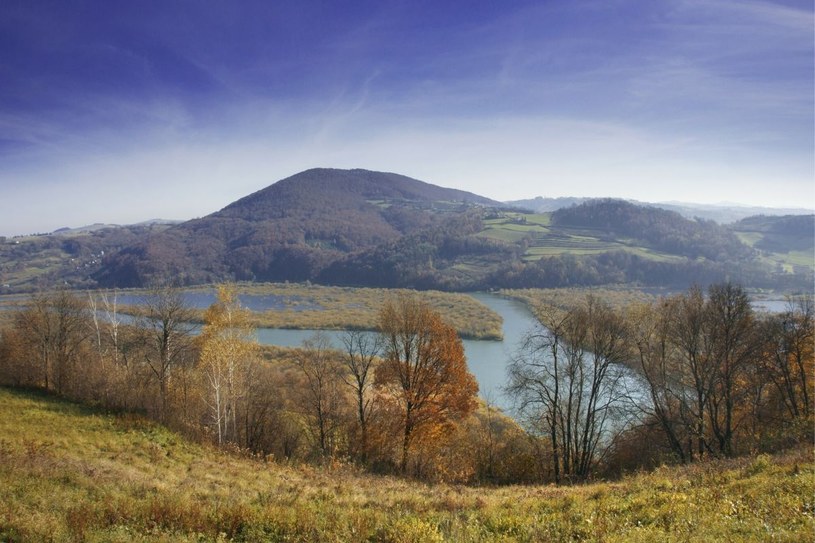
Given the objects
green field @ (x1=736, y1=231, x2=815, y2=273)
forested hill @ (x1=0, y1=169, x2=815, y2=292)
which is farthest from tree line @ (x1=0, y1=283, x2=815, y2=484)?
green field @ (x1=736, y1=231, x2=815, y2=273)

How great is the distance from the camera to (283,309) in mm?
87062

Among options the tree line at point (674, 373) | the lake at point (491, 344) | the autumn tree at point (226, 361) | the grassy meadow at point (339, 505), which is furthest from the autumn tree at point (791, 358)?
the autumn tree at point (226, 361)

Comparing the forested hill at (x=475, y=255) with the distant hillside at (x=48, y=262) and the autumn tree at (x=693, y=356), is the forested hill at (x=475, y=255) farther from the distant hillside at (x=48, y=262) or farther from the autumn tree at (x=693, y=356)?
the autumn tree at (x=693, y=356)

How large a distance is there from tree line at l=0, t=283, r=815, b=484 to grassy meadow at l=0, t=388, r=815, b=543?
4876mm

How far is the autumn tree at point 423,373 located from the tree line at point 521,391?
0.06 m

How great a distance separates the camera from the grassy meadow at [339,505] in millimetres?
5988

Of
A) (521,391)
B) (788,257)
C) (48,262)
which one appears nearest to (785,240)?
(788,257)

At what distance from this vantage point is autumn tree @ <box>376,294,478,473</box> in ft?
58.9

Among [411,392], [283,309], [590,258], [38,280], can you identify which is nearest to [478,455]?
[411,392]

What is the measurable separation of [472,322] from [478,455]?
45.0 metres

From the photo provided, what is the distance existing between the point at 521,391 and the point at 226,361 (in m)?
13.7

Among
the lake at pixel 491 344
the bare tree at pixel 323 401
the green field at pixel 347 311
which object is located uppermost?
Answer: the bare tree at pixel 323 401

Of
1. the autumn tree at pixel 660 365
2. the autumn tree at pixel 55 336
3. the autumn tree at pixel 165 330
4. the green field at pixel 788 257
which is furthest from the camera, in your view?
the green field at pixel 788 257

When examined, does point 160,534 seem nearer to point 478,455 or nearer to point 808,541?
point 808,541
